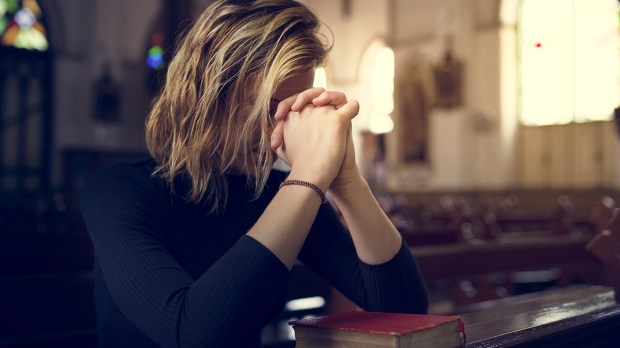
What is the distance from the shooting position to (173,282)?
1231 mm

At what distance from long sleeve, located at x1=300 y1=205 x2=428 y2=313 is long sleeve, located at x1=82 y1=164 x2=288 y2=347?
45 centimetres

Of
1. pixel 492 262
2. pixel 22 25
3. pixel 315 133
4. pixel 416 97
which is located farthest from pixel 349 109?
pixel 22 25

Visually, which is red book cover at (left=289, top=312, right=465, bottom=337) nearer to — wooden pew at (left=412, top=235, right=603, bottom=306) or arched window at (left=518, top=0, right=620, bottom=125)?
wooden pew at (left=412, top=235, right=603, bottom=306)

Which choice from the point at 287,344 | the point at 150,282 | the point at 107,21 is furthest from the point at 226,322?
the point at 107,21

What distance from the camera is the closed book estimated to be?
1.05m

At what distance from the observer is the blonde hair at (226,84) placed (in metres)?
1.45

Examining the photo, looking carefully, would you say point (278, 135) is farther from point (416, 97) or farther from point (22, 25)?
point (22, 25)

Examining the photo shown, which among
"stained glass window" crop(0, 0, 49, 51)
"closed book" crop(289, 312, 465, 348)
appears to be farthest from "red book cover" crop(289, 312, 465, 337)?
"stained glass window" crop(0, 0, 49, 51)

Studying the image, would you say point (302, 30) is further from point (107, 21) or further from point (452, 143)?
point (107, 21)

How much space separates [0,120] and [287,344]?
13149 mm

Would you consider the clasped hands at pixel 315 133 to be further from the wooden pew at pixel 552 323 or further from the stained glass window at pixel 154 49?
the stained glass window at pixel 154 49

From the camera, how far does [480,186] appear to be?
550 inches

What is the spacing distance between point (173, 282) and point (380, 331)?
39cm

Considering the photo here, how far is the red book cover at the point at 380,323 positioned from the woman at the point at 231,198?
10cm
